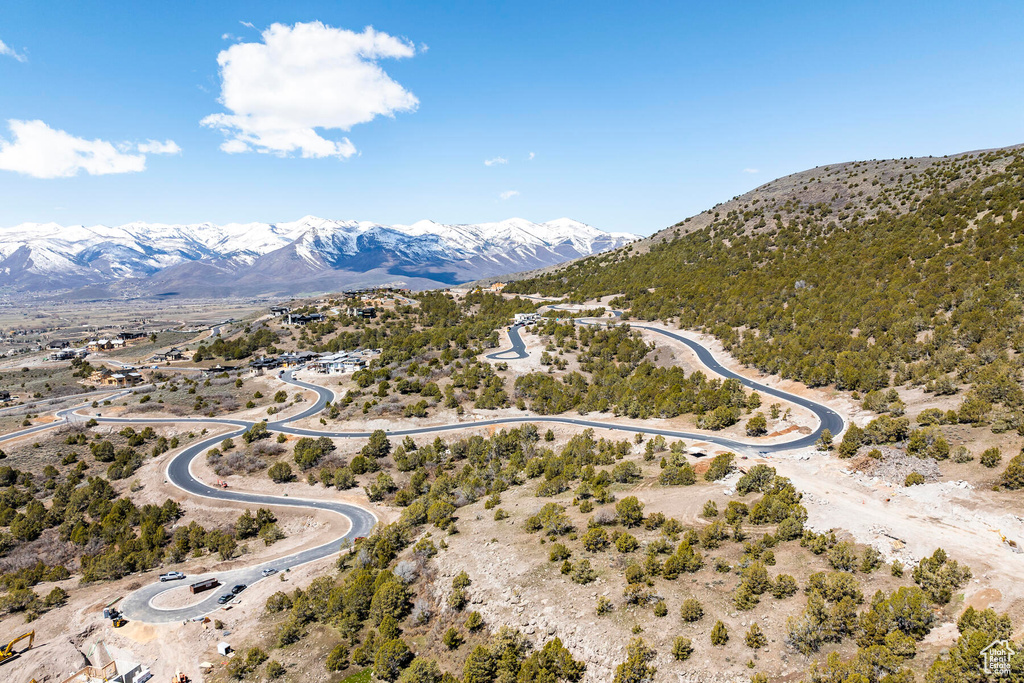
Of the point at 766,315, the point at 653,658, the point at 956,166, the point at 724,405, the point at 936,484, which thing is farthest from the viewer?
the point at 956,166

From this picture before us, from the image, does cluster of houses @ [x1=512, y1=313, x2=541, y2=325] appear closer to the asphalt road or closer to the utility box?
the asphalt road

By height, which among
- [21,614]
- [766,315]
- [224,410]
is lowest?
[21,614]

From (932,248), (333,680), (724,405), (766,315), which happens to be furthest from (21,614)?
(932,248)

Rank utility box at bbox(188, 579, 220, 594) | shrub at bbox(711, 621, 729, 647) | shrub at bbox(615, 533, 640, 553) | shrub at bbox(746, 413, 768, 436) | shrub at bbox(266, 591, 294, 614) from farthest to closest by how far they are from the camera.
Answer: shrub at bbox(746, 413, 768, 436) < utility box at bbox(188, 579, 220, 594) < shrub at bbox(266, 591, 294, 614) < shrub at bbox(615, 533, 640, 553) < shrub at bbox(711, 621, 729, 647)

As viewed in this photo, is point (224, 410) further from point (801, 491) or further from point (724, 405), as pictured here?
point (801, 491)

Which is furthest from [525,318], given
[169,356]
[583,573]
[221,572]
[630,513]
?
[169,356]

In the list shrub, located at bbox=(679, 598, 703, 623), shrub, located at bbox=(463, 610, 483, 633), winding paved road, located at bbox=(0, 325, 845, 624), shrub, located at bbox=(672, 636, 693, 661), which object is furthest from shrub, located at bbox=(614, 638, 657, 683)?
winding paved road, located at bbox=(0, 325, 845, 624)

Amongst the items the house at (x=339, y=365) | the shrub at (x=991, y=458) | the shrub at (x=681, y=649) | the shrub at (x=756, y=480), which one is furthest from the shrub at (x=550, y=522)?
the house at (x=339, y=365)

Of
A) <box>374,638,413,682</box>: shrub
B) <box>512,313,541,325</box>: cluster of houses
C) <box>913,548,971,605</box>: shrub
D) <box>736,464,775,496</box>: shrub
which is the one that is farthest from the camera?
<box>512,313,541,325</box>: cluster of houses
